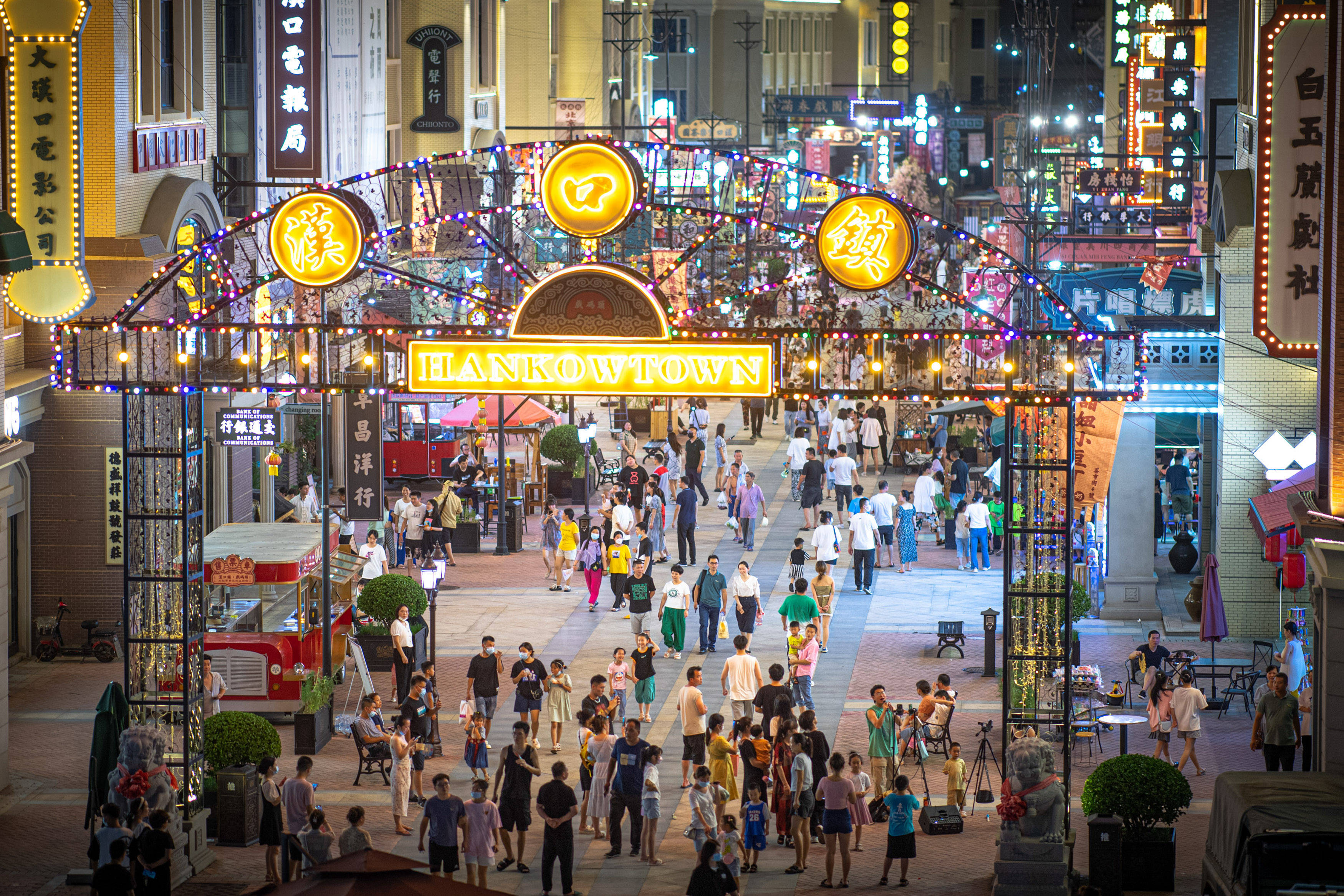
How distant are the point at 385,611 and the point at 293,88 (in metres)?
11.3

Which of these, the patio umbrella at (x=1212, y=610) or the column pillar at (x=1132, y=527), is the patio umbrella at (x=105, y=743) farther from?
the column pillar at (x=1132, y=527)

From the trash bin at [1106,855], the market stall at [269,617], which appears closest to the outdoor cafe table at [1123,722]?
the trash bin at [1106,855]

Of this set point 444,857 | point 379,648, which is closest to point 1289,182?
point 444,857

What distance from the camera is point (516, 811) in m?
17.6

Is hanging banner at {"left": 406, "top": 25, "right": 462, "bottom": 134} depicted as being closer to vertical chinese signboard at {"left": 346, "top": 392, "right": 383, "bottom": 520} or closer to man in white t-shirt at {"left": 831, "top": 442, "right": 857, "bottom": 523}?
Result: man in white t-shirt at {"left": 831, "top": 442, "right": 857, "bottom": 523}

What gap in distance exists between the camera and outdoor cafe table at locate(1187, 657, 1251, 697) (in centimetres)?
2306

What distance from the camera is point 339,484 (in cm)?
3759

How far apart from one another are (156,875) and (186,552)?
3814 mm

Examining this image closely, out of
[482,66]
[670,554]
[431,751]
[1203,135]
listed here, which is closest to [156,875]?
[431,751]

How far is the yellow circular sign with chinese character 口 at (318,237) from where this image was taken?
17.1 m

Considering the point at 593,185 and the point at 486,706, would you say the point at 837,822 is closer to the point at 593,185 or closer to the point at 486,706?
the point at 486,706

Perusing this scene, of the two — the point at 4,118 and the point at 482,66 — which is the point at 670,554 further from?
the point at 482,66

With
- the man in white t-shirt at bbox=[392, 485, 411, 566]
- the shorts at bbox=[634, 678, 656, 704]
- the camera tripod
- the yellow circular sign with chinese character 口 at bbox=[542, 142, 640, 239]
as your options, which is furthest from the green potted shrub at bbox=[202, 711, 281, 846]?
the man in white t-shirt at bbox=[392, 485, 411, 566]

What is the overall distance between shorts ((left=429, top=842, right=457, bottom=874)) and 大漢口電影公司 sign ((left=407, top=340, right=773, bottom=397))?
4178mm
